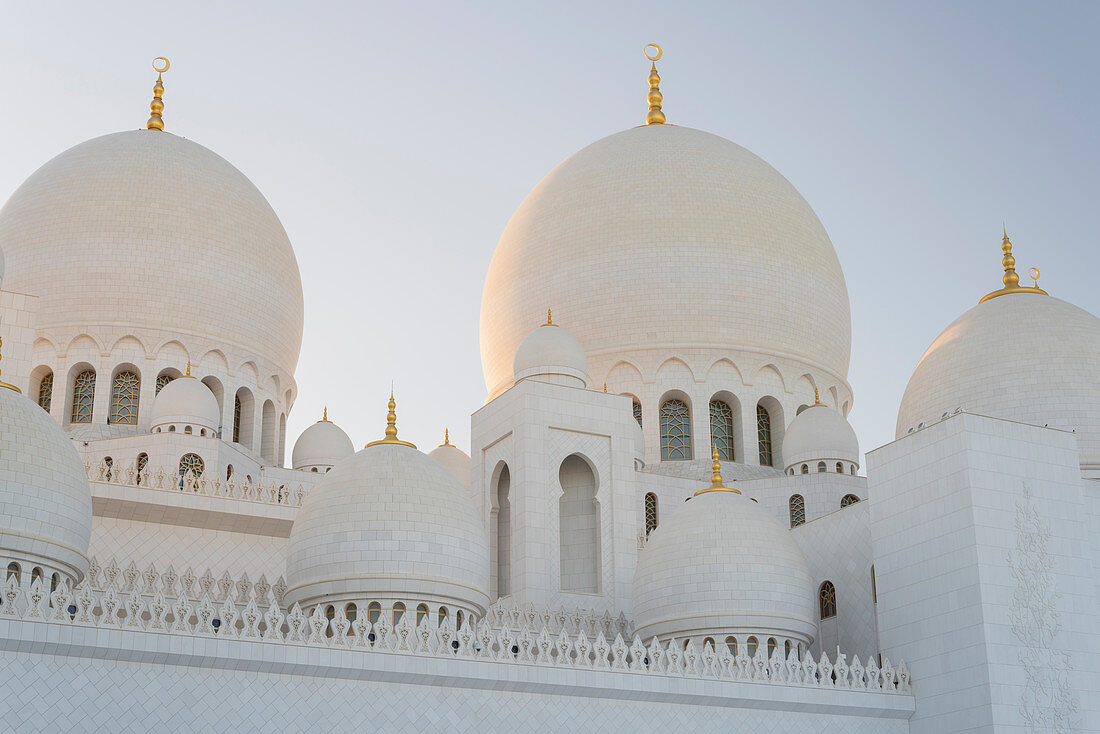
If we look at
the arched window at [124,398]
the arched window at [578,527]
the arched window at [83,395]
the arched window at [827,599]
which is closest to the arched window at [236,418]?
the arched window at [124,398]

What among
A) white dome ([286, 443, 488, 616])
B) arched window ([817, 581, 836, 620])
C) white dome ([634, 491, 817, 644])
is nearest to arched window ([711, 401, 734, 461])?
arched window ([817, 581, 836, 620])

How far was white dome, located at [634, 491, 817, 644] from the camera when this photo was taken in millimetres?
17609

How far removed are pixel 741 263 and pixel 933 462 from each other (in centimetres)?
915

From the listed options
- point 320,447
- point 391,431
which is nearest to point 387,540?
point 391,431

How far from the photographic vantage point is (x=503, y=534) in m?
20.9

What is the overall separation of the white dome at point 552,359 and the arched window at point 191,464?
5.39 m

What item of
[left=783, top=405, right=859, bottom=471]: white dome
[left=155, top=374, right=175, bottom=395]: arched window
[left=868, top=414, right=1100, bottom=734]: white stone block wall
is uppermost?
[left=155, top=374, right=175, bottom=395]: arched window

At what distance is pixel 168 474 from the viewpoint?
2041 centimetres

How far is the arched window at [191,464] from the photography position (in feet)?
71.6

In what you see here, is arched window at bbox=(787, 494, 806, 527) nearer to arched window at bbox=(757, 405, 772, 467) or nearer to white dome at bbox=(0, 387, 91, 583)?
arched window at bbox=(757, 405, 772, 467)

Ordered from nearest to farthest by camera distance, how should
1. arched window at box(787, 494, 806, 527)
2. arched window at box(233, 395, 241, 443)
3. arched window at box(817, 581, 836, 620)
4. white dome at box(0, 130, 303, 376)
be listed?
arched window at box(817, 581, 836, 620), arched window at box(787, 494, 806, 527), white dome at box(0, 130, 303, 376), arched window at box(233, 395, 241, 443)

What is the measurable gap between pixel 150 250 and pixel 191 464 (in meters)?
4.58

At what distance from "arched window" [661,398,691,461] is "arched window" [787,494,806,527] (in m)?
2.20

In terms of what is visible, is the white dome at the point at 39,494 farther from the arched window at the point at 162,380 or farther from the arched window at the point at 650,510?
the arched window at the point at 650,510
